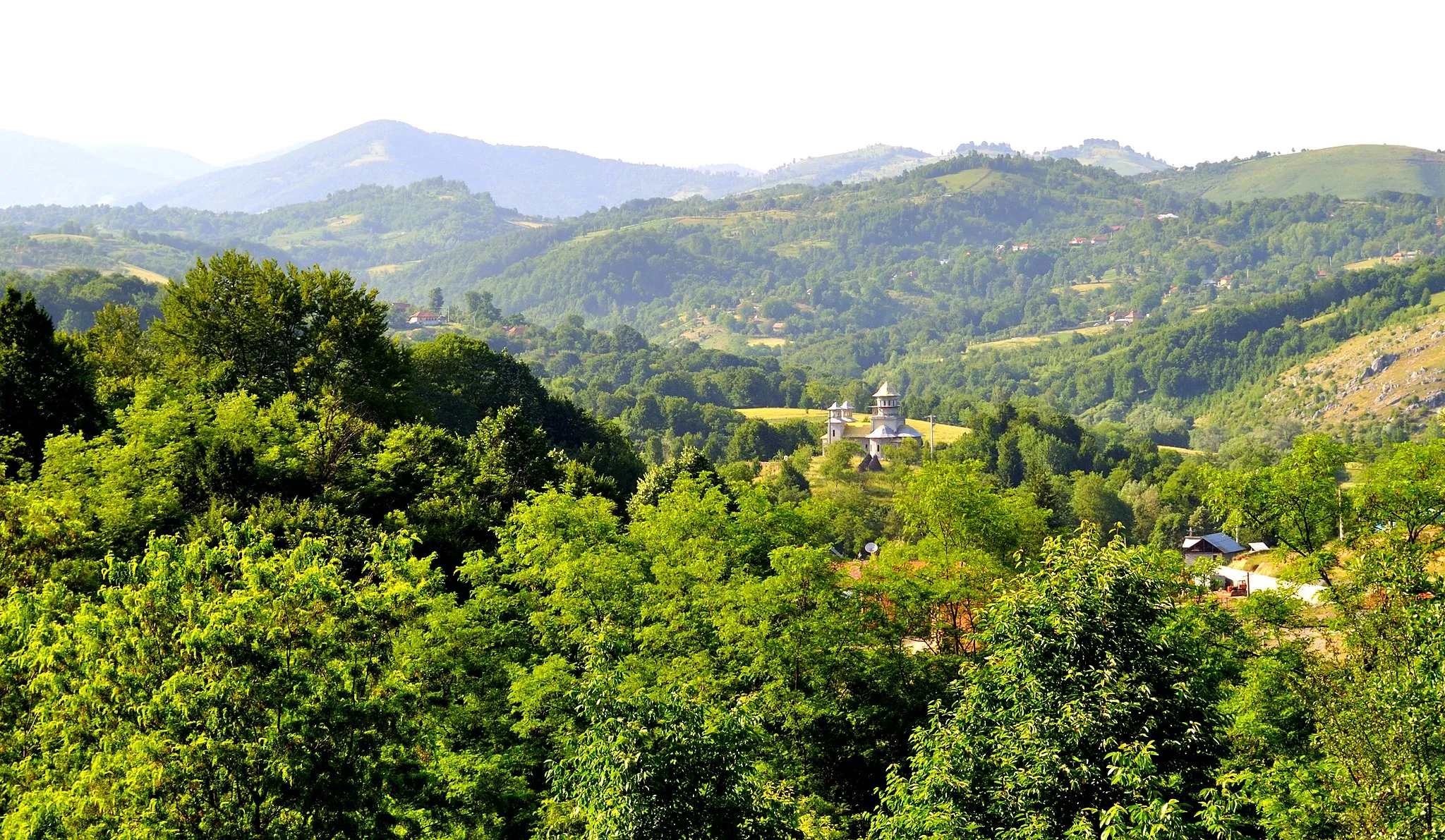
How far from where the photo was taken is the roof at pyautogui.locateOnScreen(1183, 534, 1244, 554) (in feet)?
259

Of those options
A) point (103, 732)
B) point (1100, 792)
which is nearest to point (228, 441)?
point (103, 732)

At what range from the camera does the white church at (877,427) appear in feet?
399

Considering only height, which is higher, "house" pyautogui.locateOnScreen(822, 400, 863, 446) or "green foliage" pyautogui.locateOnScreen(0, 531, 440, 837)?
"green foliage" pyautogui.locateOnScreen(0, 531, 440, 837)

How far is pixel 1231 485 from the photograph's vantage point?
34844 mm

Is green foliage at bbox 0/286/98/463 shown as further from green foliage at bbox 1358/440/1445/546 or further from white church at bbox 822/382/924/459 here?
white church at bbox 822/382/924/459

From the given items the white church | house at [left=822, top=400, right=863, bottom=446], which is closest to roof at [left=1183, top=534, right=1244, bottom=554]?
the white church

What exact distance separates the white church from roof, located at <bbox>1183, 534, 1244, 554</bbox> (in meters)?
40.4

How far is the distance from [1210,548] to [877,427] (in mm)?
48823

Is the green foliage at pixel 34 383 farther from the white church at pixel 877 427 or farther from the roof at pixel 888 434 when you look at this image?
the roof at pixel 888 434

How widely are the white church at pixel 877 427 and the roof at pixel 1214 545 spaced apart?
40.4 m

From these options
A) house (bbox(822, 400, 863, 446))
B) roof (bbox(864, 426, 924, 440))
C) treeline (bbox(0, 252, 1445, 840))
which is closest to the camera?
treeline (bbox(0, 252, 1445, 840))

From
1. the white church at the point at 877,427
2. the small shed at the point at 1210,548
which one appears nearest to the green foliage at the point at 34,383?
the small shed at the point at 1210,548

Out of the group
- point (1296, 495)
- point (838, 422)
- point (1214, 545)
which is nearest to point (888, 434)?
point (838, 422)

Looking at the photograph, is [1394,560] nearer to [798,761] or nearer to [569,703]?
[798,761]
